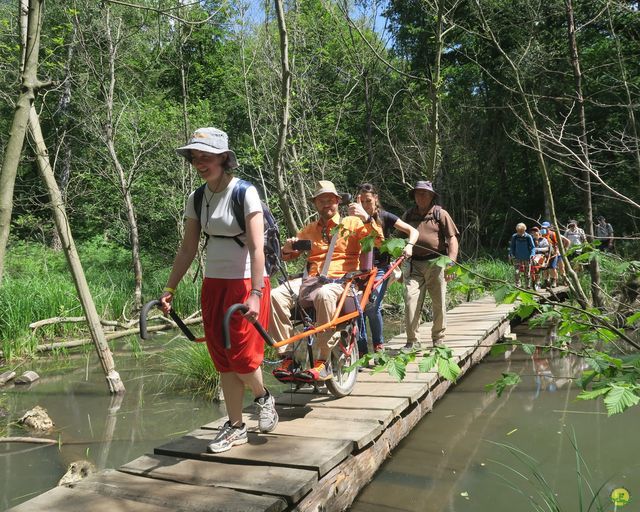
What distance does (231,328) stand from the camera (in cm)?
328

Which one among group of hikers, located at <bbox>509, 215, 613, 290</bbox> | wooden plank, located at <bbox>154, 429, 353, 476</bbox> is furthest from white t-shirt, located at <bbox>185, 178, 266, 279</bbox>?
group of hikers, located at <bbox>509, 215, 613, 290</bbox>

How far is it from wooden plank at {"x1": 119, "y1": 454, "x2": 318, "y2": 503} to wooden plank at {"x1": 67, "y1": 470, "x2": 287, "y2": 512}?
2.3 inches

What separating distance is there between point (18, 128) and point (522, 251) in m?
11.0

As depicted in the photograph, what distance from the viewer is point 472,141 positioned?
20547mm

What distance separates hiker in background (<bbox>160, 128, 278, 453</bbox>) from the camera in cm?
322

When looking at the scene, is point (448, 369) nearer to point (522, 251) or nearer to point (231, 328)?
point (231, 328)

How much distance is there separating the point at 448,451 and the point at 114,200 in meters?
15.7

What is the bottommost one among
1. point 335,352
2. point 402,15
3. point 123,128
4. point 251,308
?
point 335,352

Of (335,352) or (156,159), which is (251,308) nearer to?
(335,352)

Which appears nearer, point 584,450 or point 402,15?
point 584,450

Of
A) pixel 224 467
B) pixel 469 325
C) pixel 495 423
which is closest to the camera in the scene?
pixel 224 467

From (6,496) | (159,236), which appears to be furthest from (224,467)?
(159,236)

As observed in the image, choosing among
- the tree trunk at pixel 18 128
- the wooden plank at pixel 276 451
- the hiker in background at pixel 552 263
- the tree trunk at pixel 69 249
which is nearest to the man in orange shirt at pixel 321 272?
the wooden plank at pixel 276 451

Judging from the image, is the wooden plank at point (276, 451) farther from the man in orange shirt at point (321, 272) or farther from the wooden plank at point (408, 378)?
the wooden plank at point (408, 378)
